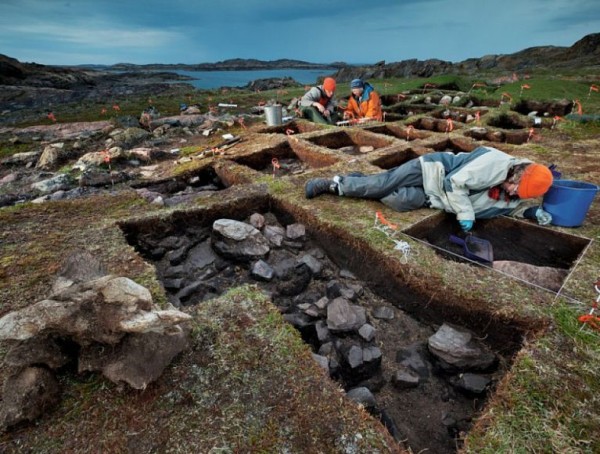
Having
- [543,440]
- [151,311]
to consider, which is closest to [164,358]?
[151,311]

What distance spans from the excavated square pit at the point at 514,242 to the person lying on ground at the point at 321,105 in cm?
694

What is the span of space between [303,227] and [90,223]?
2.98 metres

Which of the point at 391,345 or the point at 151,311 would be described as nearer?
the point at 151,311

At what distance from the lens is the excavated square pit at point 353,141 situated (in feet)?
28.1

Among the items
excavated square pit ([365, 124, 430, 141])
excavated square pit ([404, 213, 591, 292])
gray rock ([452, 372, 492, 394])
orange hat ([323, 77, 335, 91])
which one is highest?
orange hat ([323, 77, 335, 91])

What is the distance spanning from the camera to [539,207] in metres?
4.51

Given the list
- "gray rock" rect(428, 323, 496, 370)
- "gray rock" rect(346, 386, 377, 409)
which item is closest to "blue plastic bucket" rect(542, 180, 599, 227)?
"gray rock" rect(428, 323, 496, 370)

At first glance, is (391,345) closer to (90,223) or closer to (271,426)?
(271,426)

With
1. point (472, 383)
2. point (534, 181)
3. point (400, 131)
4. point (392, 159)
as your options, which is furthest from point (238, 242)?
point (400, 131)

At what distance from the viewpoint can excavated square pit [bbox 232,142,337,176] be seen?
7.48m

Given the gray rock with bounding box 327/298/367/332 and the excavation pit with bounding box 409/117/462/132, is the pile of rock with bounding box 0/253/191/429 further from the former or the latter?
the excavation pit with bounding box 409/117/462/132

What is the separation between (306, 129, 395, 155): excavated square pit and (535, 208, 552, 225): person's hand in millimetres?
4350

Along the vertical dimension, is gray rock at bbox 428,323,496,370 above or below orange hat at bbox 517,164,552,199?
below

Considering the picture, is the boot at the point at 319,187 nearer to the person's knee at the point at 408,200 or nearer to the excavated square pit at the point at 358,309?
the excavated square pit at the point at 358,309
